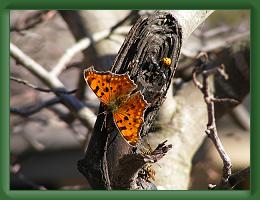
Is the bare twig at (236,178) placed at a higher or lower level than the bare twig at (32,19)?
lower

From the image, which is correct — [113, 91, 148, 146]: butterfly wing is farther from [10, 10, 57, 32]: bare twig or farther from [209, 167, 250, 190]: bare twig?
[10, 10, 57, 32]: bare twig

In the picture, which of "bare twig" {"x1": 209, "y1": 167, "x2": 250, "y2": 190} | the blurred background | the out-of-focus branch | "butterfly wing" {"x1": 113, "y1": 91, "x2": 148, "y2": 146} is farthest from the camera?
the blurred background

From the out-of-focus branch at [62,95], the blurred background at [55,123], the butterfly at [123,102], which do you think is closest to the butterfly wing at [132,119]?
the butterfly at [123,102]

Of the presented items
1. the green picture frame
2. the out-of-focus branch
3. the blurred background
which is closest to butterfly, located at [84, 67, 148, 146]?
the green picture frame

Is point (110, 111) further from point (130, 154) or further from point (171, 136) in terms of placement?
point (171, 136)

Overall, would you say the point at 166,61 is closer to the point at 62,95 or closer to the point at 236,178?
the point at 236,178

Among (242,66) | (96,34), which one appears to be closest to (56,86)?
(96,34)

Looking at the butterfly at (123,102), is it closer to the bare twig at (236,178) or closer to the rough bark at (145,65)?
the rough bark at (145,65)
